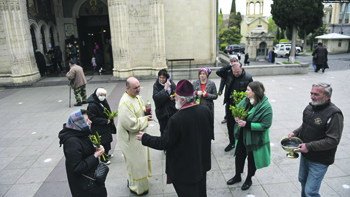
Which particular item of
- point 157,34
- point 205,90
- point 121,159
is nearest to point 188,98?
point 205,90

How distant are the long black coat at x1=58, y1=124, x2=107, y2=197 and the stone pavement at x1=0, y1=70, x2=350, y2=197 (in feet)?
4.31

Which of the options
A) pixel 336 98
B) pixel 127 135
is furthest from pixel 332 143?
pixel 336 98

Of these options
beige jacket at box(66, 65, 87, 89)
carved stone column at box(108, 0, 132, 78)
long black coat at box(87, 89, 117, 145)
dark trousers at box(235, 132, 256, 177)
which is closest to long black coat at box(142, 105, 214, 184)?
dark trousers at box(235, 132, 256, 177)

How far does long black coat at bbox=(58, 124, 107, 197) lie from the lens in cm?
270

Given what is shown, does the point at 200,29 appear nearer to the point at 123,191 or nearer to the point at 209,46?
the point at 209,46

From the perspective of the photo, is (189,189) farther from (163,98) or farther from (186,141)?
(163,98)

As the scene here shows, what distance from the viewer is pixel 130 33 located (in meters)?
13.6

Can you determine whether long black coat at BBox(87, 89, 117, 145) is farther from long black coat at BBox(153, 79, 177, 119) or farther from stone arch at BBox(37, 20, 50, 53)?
stone arch at BBox(37, 20, 50, 53)

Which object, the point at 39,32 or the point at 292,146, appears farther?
the point at 39,32

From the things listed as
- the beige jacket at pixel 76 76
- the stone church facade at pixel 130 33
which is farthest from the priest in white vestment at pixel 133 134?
the stone church facade at pixel 130 33

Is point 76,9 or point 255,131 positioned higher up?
point 76,9

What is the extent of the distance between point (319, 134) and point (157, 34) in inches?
452

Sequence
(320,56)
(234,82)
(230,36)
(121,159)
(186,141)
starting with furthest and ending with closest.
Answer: (230,36) → (320,56) → (234,82) → (121,159) → (186,141)

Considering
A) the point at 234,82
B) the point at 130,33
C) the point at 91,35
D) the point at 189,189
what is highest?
the point at 91,35
